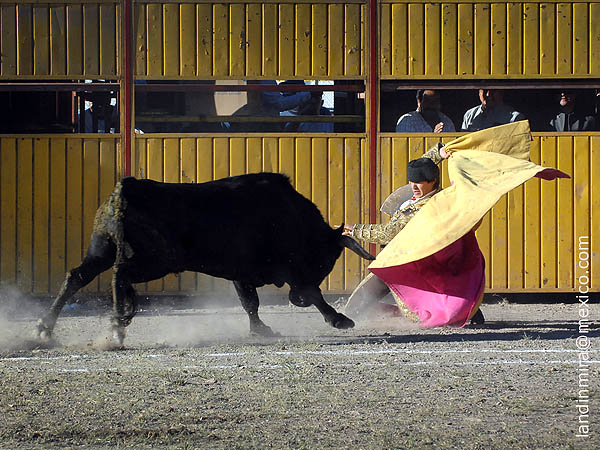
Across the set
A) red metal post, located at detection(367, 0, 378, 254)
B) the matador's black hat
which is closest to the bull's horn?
the matador's black hat

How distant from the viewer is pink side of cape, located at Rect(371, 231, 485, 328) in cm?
845

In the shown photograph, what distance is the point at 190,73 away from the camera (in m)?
11.2

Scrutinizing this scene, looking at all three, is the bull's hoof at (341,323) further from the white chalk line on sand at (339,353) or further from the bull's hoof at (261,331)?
the white chalk line on sand at (339,353)

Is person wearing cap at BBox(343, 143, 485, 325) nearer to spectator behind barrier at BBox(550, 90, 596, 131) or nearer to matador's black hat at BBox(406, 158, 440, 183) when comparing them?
matador's black hat at BBox(406, 158, 440, 183)

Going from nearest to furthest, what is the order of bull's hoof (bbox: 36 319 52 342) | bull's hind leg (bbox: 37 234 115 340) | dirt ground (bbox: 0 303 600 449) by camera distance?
dirt ground (bbox: 0 303 600 449), bull's hind leg (bbox: 37 234 115 340), bull's hoof (bbox: 36 319 52 342)

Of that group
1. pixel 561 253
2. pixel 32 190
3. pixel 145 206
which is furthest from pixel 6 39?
pixel 561 253

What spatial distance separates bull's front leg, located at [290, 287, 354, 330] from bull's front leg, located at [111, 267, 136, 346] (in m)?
1.44

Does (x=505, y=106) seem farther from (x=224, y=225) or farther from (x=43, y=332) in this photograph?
(x=43, y=332)

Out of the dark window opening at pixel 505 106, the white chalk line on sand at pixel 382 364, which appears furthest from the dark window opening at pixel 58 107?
the white chalk line on sand at pixel 382 364

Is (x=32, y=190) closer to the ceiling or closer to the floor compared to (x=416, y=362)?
closer to the ceiling

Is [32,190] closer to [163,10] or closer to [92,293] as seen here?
[92,293]

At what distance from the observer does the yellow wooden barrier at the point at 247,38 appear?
1121 centimetres

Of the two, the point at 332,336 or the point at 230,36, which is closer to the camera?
the point at 332,336

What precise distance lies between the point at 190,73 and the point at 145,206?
12.7 feet
